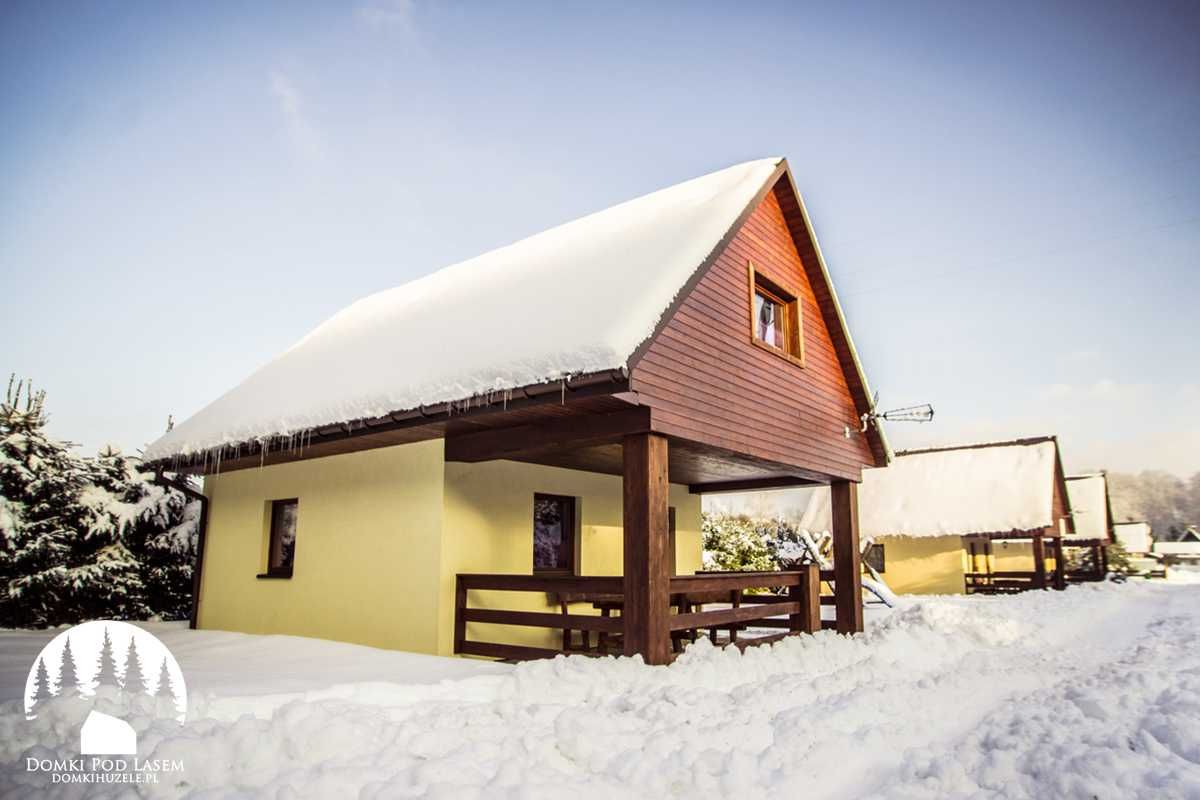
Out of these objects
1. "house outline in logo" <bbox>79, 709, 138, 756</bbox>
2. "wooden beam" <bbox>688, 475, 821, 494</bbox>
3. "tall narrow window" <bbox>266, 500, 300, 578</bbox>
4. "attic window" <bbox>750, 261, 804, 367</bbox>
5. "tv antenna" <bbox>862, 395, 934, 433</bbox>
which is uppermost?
"attic window" <bbox>750, 261, 804, 367</bbox>

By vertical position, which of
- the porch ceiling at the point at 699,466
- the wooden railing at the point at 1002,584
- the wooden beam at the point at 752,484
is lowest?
the wooden railing at the point at 1002,584

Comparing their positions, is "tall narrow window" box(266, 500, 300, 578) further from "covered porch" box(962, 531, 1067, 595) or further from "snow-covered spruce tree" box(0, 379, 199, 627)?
"covered porch" box(962, 531, 1067, 595)

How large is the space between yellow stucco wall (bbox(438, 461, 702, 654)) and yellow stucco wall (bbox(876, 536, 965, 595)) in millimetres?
16407

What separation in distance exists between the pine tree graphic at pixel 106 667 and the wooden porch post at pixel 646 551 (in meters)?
4.10

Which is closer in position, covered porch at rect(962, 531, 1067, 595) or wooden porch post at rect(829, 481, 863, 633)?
wooden porch post at rect(829, 481, 863, 633)

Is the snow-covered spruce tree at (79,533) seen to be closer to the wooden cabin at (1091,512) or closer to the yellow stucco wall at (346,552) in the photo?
the yellow stucco wall at (346,552)

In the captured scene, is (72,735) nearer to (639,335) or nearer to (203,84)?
(639,335)

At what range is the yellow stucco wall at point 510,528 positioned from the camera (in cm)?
891

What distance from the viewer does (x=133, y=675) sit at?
626 centimetres

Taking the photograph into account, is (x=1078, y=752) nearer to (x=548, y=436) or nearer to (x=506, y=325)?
→ (x=548, y=436)

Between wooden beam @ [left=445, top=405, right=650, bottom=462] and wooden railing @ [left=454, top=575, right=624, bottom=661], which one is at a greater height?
wooden beam @ [left=445, top=405, right=650, bottom=462]

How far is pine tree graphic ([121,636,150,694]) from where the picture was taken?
5.57 m

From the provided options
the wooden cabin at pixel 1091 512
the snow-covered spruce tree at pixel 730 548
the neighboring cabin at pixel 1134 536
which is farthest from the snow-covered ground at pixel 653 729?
the neighboring cabin at pixel 1134 536

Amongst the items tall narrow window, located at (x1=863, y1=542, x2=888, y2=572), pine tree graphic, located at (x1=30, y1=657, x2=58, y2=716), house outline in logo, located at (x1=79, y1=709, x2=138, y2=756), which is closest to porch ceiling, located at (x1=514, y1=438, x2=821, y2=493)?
pine tree graphic, located at (x1=30, y1=657, x2=58, y2=716)
